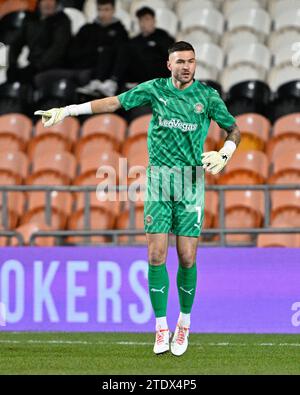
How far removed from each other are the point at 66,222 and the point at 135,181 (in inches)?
72.1

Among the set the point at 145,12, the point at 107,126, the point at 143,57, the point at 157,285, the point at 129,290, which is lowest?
the point at 129,290

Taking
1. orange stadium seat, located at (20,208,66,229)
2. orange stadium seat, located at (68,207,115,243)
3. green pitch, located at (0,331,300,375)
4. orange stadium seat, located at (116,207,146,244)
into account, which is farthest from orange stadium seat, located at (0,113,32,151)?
green pitch, located at (0,331,300,375)

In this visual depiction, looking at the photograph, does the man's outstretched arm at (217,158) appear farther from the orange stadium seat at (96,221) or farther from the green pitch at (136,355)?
the orange stadium seat at (96,221)

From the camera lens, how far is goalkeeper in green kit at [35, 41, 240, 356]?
29.8 feet

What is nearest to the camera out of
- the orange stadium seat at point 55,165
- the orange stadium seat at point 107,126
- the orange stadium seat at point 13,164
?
the orange stadium seat at point 55,165

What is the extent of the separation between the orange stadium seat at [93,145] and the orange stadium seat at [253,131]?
145 centimetres

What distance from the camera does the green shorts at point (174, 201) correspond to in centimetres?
906

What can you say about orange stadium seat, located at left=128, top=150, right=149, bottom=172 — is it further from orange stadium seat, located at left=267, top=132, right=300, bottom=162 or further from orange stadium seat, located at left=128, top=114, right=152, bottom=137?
orange stadium seat, located at left=267, top=132, right=300, bottom=162

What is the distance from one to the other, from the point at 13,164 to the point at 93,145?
37.1 inches

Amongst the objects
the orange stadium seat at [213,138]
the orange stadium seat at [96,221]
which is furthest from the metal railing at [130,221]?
the orange stadium seat at [213,138]

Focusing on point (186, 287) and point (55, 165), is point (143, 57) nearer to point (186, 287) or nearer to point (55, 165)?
point (55, 165)

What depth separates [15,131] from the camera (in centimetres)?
1527

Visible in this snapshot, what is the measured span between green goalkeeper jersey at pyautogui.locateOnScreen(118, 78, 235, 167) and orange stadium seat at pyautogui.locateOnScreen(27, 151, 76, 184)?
5.34 m

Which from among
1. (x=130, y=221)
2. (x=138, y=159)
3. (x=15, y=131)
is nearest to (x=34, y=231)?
(x=130, y=221)
